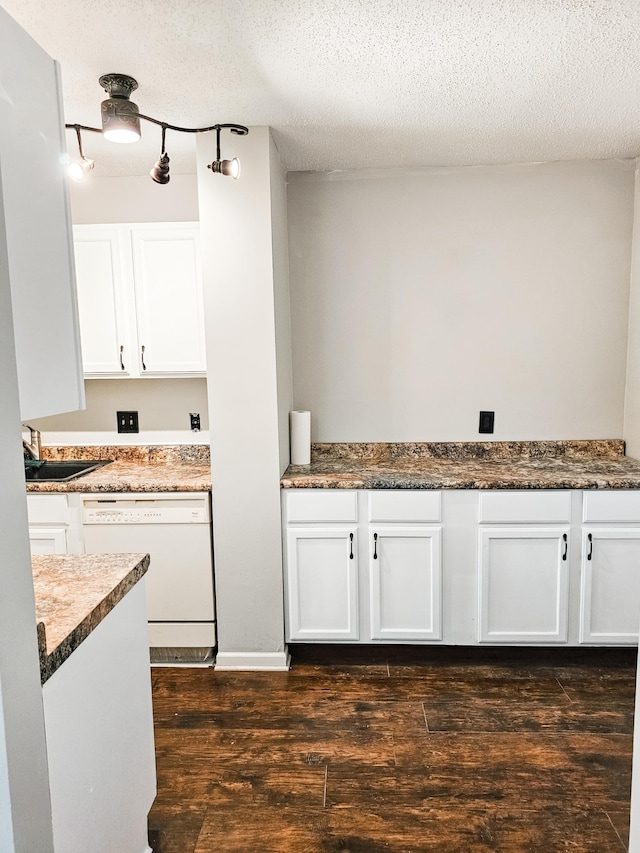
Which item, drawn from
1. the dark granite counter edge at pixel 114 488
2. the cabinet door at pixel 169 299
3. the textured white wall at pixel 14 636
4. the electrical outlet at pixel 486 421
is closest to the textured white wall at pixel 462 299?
the electrical outlet at pixel 486 421

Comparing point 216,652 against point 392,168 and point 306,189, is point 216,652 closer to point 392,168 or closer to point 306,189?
point 306,189

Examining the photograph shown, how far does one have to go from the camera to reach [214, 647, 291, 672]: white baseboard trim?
9.45 ft

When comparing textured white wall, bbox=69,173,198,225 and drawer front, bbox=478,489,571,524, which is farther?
textured white wall, bbox=69,173,198,225

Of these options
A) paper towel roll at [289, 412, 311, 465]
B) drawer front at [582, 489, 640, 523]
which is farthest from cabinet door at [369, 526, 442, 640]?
drawer front at [582, 489, 640, 523]

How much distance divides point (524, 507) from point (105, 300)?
89.2 inches

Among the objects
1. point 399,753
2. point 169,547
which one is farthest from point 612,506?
point 169,547

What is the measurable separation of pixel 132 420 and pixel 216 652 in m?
1.32

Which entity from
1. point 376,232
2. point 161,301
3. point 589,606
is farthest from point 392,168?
point 589,606

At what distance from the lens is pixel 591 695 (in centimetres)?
262

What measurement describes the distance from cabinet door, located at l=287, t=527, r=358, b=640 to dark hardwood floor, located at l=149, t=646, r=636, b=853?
0.19 m

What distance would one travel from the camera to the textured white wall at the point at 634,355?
10.2 ft

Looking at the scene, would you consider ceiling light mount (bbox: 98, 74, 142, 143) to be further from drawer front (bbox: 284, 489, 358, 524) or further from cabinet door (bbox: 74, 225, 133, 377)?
drawer front (bbox: 284, 489, 358, 524)

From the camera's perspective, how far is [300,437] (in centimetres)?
312

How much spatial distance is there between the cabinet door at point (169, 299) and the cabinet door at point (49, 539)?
0.89m
